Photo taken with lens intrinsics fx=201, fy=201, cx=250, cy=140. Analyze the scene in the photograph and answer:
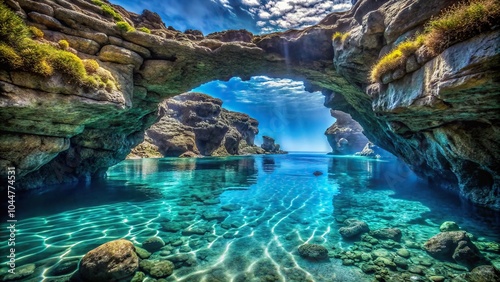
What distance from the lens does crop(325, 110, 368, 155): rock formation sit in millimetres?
100000

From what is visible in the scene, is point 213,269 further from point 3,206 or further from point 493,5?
point 3,206

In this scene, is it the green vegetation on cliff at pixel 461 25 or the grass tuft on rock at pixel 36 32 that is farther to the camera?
the grass tuft on rock at pixel 36 32

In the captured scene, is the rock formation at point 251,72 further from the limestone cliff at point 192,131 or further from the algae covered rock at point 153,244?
the limestone cliff at point 192,131

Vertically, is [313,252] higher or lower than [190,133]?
lower

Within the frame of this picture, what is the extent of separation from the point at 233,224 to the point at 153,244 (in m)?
3.75

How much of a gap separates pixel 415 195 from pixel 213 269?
17.9m

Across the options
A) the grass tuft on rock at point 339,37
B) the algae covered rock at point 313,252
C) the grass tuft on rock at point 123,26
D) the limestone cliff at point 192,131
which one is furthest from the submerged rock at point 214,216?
the limestone cliff at point 192,131

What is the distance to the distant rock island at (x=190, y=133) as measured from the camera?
214 ft

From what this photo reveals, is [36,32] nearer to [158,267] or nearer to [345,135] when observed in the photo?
[158,267]

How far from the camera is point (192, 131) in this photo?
232ft

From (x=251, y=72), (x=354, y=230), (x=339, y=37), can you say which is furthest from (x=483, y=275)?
(x=251, y=72)

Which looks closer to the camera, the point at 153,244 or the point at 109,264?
the point at 109,264

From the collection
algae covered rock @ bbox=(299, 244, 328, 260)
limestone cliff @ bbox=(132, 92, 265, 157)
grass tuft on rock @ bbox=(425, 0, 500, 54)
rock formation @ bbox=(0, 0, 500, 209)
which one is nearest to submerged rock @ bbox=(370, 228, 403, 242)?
algae covered rock @ bbox=(299, 244, 328, 260)

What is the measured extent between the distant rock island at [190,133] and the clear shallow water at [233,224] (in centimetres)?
4877
